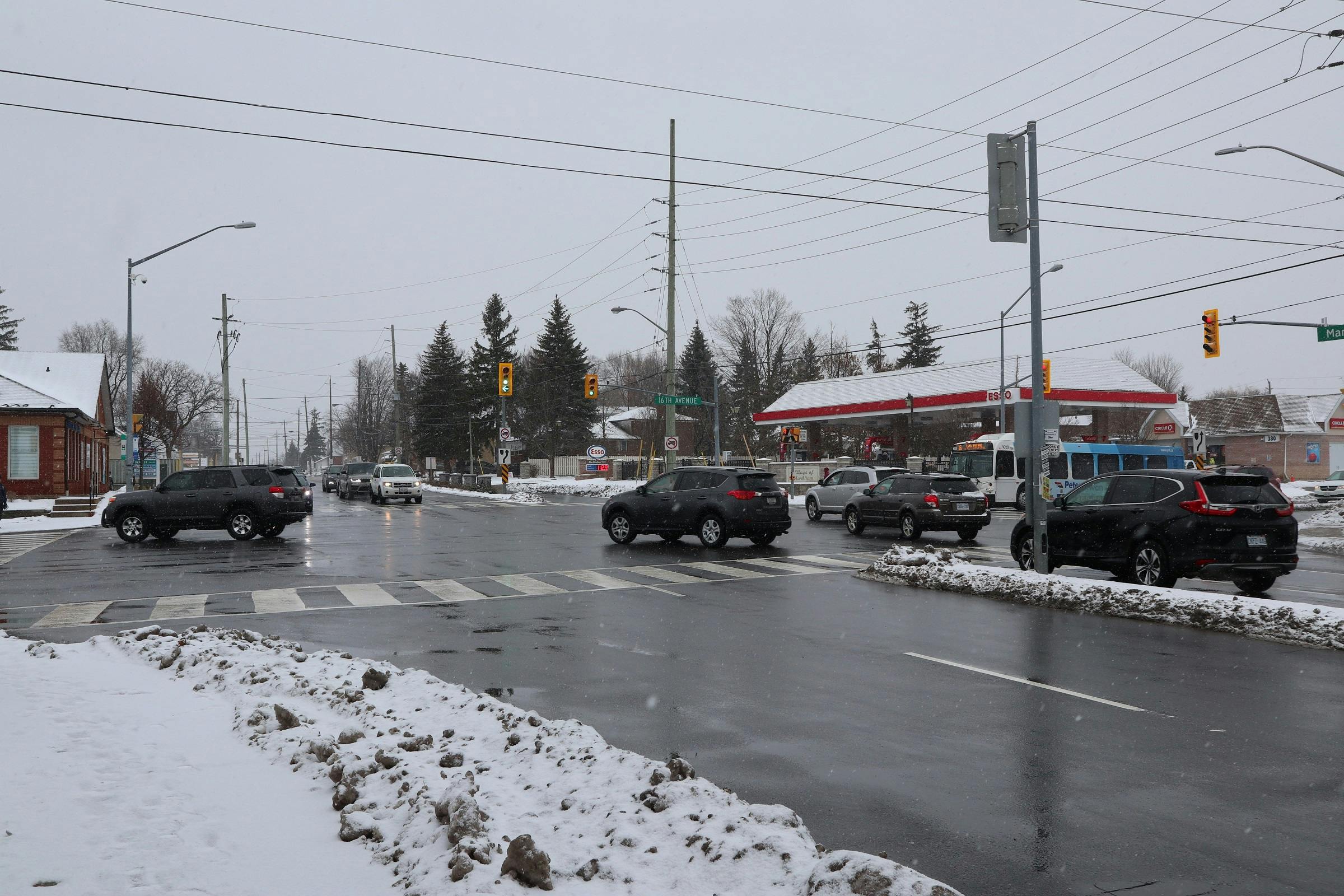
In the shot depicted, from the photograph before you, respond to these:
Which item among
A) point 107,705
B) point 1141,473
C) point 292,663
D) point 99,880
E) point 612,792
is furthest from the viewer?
point 1141,473

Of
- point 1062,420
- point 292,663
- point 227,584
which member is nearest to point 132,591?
point 227,584

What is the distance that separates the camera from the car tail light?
540 inches

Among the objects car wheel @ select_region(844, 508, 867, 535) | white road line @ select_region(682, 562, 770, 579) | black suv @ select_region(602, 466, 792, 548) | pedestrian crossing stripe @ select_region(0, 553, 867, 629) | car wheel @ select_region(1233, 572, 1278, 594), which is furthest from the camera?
car wheel @ select_region(844, 508, 867, 535)

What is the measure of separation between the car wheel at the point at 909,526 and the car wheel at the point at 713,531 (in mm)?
5559

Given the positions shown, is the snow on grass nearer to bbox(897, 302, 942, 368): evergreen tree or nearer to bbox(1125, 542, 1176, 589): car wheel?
bbox(1125, 542, 1176, 589): car wheel

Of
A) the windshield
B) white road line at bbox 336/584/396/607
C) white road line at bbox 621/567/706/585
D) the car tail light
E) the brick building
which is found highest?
the brick building

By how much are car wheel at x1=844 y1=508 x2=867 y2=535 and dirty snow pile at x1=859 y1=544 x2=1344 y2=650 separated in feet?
29.5

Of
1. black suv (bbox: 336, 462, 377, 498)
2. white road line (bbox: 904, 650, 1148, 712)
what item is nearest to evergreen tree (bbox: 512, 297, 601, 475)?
black suv (bbox: 336, 462, 377, 498)

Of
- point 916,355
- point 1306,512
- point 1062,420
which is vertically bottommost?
point 1306,512

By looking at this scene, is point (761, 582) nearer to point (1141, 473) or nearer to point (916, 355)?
point (1141, 473)

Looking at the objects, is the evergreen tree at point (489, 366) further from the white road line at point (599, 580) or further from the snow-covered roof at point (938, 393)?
the white road line at point (599, 580)

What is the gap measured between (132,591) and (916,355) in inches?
3438

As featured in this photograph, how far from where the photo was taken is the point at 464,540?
24297 millimetres

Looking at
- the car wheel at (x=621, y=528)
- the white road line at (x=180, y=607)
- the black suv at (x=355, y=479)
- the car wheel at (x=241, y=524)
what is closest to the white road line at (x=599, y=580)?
the car wheel at (x=621, y=528)
